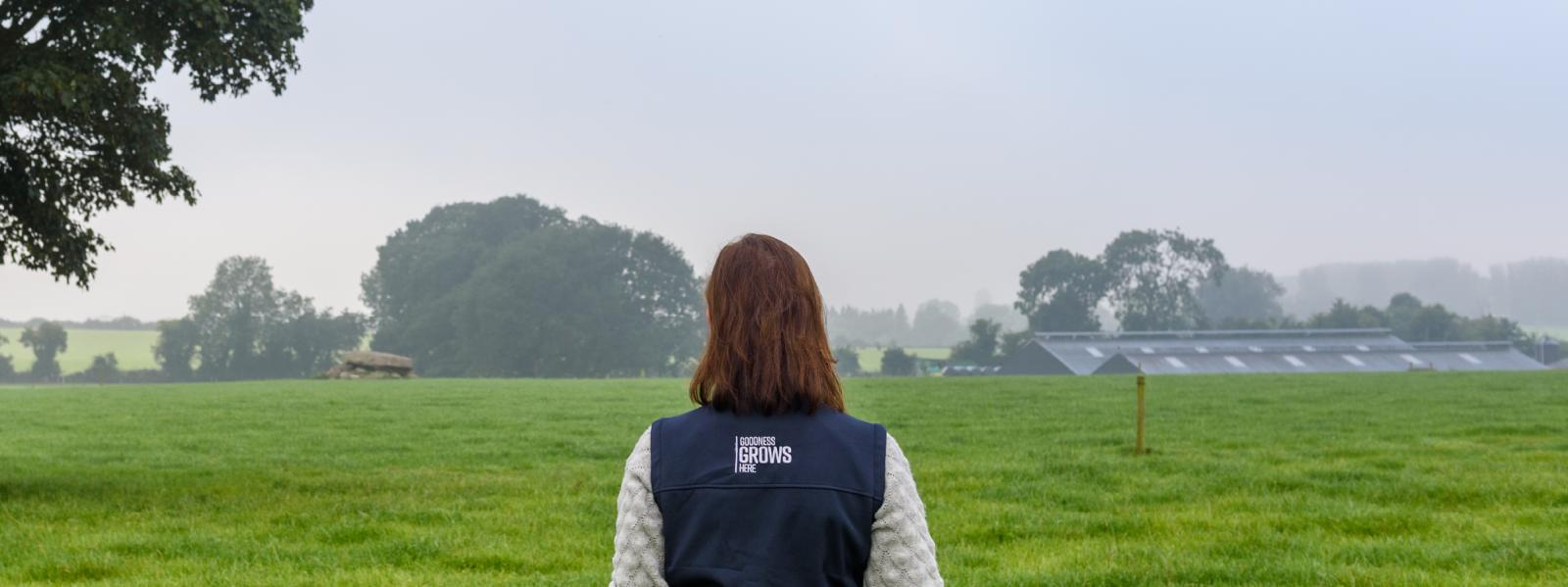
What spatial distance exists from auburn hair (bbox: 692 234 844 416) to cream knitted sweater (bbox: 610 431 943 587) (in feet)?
0.81

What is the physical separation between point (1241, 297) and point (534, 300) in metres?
95.5

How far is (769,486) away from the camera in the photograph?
3488mm

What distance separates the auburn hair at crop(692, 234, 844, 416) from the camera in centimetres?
358

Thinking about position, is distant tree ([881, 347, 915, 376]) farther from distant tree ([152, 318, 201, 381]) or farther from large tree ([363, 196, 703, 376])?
distant tree ([152, 318, 201, 381])

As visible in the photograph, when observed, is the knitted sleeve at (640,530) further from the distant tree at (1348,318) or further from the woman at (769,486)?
the distant tree at (1348,318)

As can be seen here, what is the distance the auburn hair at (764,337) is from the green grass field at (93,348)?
108 m

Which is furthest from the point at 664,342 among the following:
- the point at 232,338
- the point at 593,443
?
the point at 593,443

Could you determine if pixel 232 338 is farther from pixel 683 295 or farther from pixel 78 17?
pixel 78 17

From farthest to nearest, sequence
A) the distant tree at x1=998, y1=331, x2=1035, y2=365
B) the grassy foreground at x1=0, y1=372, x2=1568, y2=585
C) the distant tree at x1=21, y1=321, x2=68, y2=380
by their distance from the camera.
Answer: the distant tree at x1=998, y1=331, x2=1035, y2=365
the distant tree at x1=21, y1=321, x2=68, y2=380
the grassy foreground at x1=0, y1=372, x2=1568, y2=585

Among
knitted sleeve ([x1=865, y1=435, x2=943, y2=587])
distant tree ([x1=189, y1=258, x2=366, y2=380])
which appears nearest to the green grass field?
distant tree ([x1=189, y1=258, x2=366, y2=380])

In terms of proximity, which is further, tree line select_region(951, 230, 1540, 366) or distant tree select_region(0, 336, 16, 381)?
tree line select_region(951, 230, 1540, 366)

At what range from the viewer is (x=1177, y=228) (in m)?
127

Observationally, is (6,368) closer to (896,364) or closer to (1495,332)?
(896,364)

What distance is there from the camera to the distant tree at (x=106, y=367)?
3500 inches
